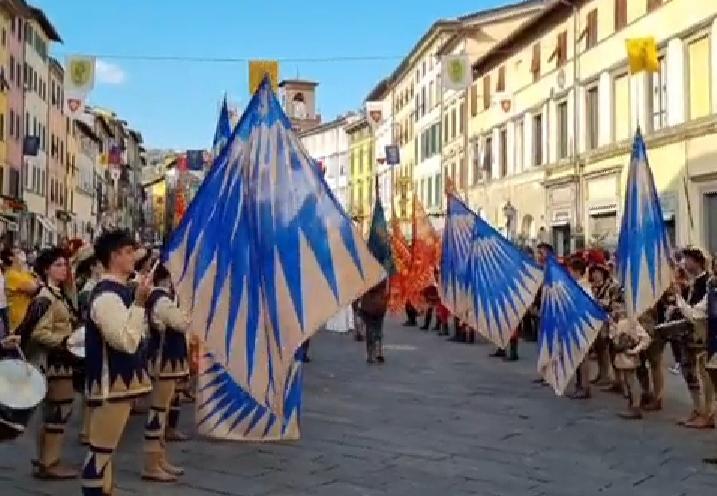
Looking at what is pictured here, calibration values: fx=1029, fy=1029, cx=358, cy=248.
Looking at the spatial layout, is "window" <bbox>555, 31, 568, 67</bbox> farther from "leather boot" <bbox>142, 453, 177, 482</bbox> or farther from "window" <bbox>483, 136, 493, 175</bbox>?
"leather boot" <bbox>142, 453, 177, 482</bbox>

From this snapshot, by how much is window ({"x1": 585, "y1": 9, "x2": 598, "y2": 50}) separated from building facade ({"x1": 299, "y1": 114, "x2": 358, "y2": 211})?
52.9 meters

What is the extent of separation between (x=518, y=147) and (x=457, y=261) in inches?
992

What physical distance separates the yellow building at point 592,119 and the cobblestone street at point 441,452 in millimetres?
7543

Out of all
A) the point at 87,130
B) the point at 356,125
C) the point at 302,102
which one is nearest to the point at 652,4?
the point at 356,125

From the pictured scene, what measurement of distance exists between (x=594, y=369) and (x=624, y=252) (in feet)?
14.8

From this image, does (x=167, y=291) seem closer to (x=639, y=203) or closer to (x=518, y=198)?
(x=639, y=203)

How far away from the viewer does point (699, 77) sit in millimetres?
24938

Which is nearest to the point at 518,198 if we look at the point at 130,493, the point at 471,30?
Answer: the point at 471,30

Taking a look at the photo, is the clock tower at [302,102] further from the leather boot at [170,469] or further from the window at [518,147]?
the leather boot at [170,469]

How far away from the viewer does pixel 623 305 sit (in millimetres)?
11609

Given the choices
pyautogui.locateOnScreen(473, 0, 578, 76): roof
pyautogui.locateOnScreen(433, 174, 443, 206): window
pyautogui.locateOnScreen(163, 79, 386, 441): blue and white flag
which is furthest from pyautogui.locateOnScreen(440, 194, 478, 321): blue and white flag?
pyautogui.locateOnScreen(433, 174, 443, 206): window

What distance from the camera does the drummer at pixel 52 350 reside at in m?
7.41

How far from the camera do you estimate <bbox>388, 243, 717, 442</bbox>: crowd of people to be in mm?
9797

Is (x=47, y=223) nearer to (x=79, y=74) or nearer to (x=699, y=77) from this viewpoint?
(x=79, y=74)
